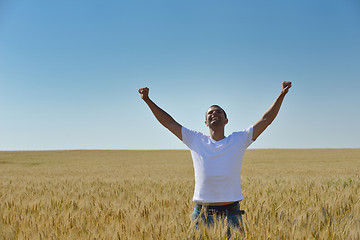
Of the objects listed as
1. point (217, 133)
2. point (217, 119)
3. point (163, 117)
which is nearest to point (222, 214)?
point (217, 133)

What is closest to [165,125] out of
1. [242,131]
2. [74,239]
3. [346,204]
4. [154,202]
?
[242,131]

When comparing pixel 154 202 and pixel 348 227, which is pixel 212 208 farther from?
pixel 154 202

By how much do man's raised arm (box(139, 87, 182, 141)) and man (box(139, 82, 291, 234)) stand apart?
16 centimetres

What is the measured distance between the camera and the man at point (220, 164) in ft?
9.09

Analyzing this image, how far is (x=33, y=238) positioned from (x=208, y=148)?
1.67 meters

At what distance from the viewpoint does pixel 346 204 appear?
183 inches

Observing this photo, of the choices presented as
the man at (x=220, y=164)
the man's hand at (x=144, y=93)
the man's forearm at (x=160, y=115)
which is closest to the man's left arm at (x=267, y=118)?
the man at (x=220, y=164)

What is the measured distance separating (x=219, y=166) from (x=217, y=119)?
1.30ft

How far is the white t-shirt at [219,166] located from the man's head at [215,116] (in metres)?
0.16

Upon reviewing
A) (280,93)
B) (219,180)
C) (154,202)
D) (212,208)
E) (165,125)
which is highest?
(280,93)

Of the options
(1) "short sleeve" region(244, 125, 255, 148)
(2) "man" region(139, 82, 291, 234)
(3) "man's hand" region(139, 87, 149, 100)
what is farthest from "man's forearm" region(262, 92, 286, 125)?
(3) "man's hand" region(139, 87, 149, 100)

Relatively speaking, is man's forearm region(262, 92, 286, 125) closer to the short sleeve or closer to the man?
the man

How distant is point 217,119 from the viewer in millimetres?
2816

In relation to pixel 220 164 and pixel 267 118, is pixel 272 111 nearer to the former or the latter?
pixel 267 118
